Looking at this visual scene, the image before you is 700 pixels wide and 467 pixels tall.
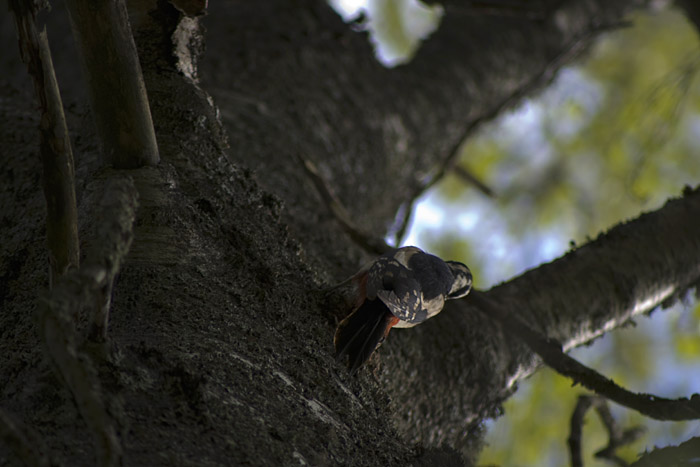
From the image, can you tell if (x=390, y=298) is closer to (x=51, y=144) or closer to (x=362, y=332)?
(x=362, y=332)

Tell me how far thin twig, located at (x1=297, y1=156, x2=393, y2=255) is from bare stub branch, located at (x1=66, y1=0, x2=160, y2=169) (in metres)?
0.60

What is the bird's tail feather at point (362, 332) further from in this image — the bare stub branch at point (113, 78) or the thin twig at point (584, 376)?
the bare stub branch at point (113, 78)

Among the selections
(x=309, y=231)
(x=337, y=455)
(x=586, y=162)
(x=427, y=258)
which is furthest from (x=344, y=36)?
(x=586, y=162)

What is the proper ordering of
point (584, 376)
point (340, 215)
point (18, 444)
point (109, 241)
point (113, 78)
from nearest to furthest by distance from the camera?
point (18, 444), point (109, 241), point (113, 78), point (584, 376), point (340, 215)

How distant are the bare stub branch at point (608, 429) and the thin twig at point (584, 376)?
0.24 meters

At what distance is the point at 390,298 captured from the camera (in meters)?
1.13

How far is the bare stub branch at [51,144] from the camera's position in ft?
2.79

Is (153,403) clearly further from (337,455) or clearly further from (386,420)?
(386,420)

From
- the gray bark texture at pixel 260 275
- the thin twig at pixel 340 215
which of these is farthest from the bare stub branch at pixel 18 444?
the thin twig at pixel 340 215

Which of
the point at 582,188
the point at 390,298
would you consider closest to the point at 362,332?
the point at 390,298

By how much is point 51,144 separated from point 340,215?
2.69 ft

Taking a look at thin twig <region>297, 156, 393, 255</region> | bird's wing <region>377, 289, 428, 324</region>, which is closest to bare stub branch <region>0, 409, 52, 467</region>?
bird's wing <region>377, 289, 428, 324</region>

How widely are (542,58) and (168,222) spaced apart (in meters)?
1.94

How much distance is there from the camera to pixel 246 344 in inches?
37.9
